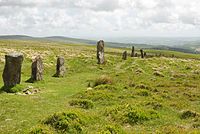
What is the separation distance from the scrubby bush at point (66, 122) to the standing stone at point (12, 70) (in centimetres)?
1456

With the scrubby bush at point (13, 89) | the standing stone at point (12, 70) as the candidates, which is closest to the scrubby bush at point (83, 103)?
the scrubby bush at point (13, 89)

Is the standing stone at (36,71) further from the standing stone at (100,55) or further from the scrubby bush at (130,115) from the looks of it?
the standing stone at (100,55)

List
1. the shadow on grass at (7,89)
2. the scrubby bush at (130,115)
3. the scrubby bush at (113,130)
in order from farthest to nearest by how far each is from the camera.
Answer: the shadow on grass at (7,89) < the scrubby bush at (130,115) < the scrubby bush at (113,130)

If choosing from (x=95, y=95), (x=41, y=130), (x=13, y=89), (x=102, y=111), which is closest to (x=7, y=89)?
(x=13, y=89)

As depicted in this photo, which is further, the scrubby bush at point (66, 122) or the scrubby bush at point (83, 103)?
the scrubby bush at point (83, 103)

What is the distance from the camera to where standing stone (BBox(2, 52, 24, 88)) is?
31.0 meters

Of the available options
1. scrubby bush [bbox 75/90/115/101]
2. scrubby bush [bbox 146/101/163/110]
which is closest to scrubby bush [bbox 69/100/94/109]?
scrubby bush [bbox 75/90/115/101]

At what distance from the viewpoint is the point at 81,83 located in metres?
37.6

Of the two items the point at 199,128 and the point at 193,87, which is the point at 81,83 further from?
the point at 199,128

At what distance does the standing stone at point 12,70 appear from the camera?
31.0 meters

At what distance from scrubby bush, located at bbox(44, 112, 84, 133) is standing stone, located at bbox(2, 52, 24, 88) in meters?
14.6

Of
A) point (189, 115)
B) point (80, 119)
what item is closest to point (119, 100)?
point (189, 115)

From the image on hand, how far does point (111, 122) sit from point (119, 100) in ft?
24.4

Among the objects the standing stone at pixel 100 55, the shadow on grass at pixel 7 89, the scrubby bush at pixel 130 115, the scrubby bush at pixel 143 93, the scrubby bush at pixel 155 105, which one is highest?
the standing stone at pixel 100 55
